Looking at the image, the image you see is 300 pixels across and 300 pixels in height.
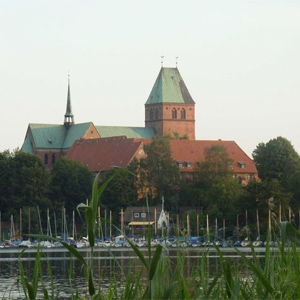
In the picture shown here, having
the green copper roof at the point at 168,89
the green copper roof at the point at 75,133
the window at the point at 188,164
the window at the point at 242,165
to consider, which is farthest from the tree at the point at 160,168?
the green copper roof at the point at 168,89

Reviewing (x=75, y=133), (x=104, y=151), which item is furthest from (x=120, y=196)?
(x=75, y=133)

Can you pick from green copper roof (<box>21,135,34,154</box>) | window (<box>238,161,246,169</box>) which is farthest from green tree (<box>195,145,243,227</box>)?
green copper roof (<box>21,135,34,154</box>)

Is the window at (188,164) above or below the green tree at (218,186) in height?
above

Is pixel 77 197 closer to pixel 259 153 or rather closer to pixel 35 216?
pixel 35 216

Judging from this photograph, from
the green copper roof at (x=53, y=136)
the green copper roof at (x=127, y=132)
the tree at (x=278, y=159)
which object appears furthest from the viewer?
the green copper roof at (x=127, y=132)

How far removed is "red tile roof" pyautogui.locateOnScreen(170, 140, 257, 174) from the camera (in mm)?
133750

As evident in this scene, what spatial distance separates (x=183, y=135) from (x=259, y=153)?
101 feet

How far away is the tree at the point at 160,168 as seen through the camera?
12050cm

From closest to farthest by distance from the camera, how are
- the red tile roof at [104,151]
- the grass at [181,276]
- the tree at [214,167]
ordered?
1. the grass at [181,276]
2. the tree at [214,167]
3. the red tile roof at [104,151]

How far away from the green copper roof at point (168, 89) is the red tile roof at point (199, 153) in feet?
68.0

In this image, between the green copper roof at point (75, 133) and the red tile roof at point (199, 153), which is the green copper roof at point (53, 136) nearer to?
the green copper roof at point (75, 133)

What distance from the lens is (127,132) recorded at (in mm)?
165625

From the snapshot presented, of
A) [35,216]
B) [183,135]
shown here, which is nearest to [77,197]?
[35,216]

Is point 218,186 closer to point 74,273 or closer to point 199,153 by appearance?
point 199,153
